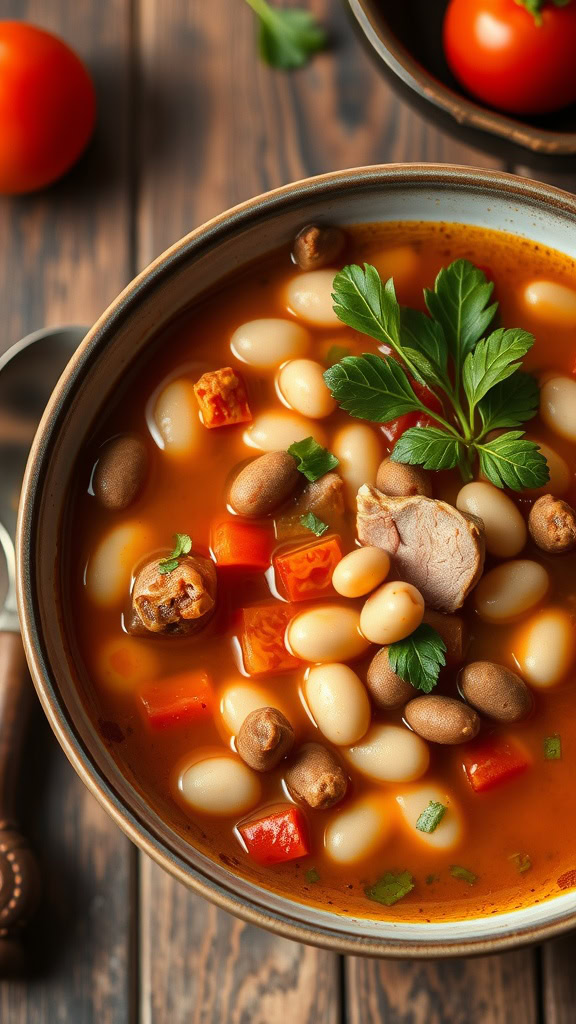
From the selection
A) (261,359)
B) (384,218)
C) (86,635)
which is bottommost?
(86,635)

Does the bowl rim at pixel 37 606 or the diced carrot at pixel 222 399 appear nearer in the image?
the bowl rim at pixel 37 606

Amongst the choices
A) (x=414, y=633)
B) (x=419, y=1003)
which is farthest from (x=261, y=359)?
(x=419, y=1003)

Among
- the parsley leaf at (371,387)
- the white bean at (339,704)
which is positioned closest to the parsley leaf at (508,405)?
the parsley leaf at (371,387)

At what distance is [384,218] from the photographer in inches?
66.0

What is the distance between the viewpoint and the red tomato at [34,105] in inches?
72.7

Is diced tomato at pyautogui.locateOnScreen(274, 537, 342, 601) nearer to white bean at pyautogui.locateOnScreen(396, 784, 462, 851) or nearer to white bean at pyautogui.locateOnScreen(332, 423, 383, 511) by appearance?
white bean at pyautogui.locateOnScreen(332, 423, 383, 511)

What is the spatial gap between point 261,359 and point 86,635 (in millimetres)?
519

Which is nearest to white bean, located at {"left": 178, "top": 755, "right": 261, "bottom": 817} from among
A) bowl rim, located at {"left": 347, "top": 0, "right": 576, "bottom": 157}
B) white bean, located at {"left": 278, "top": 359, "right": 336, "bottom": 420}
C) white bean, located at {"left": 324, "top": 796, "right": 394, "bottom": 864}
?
white bean, located at {"left": 324, "top": 796, "right": 394, "bottom": 864}

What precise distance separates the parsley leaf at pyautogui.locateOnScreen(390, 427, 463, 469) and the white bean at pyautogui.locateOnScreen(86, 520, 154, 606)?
0.42m

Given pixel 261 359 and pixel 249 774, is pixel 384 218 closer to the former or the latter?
pixel 261 359

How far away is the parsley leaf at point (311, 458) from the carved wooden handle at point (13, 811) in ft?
1.96

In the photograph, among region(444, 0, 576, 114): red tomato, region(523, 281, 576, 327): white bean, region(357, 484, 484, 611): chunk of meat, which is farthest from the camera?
region(444, 0, 576, 114): red tomato

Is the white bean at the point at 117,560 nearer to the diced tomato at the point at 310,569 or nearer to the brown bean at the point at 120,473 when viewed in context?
the brown bean at the point at 120,473

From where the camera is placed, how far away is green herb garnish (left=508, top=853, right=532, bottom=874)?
1564 mm
